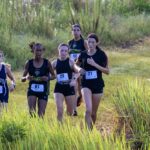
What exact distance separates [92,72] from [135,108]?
3.04 feet

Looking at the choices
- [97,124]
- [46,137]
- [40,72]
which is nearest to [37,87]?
[40,72]

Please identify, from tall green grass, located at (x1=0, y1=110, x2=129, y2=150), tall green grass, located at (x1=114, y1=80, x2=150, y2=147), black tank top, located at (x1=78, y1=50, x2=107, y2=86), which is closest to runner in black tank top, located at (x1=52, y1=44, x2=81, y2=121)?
black tank top, located at (x1=78, y1=50, x2=107, y2=86)

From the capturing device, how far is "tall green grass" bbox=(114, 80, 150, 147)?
7867 mm

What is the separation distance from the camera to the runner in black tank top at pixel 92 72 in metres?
8.73

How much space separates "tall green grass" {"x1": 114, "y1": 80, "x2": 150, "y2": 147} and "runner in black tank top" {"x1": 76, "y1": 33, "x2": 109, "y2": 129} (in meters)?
0.35

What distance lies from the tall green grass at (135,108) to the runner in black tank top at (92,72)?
0.35 metres

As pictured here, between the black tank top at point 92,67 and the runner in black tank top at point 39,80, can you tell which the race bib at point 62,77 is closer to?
the runner in black tank top at point 39,80

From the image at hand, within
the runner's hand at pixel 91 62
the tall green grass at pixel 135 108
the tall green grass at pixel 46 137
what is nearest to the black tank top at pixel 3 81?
the runner's hand at pixel 91 62

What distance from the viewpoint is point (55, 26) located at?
21.5 meters

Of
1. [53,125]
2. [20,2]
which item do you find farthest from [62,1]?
[53,125]

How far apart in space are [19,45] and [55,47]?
1.59 meters

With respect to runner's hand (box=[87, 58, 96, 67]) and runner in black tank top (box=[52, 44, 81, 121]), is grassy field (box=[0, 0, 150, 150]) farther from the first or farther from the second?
runner's hand (box=[87, 58, 96, 67])

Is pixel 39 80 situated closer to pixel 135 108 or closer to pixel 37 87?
pixel 37 87

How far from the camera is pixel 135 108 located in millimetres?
8391
